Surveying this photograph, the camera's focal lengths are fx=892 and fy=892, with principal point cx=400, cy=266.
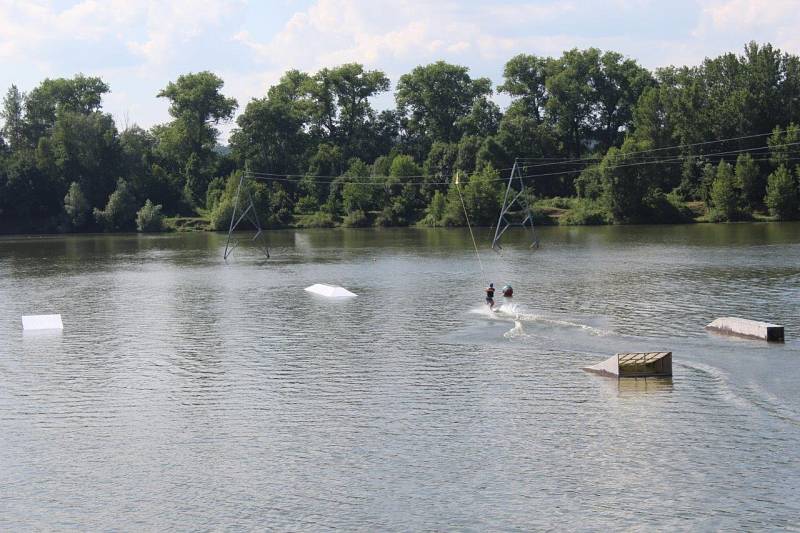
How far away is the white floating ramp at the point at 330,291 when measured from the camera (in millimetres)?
64938

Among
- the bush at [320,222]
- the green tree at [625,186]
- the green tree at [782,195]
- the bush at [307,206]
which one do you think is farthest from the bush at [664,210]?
the bush at [307,206]

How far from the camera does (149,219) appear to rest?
17750cm

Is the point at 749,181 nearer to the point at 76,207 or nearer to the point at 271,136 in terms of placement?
the point at 271,136

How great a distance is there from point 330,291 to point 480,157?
109 m

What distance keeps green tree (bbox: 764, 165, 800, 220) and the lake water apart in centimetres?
8744

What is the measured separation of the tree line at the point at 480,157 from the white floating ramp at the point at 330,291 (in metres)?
94.2

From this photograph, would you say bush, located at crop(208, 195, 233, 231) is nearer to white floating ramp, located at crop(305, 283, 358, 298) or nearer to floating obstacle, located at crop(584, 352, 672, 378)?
white floating ramp, located at crop(305, 283, 358, 298)

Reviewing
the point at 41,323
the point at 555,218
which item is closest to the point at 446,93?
the point at 555,218

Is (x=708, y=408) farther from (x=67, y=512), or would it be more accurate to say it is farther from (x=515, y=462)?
(x=67, y=512)

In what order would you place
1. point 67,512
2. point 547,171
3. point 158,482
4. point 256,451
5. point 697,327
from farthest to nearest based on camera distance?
point 547,171
point 697,327
point 256,451
point 158,482
point 67,512

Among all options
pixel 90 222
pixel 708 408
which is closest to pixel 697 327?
pixel 708 408

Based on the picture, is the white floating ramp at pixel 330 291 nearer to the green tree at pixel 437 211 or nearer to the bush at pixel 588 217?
the bush at pixel 588 217

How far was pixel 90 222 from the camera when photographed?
7165 inches

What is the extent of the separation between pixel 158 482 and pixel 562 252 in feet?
252
